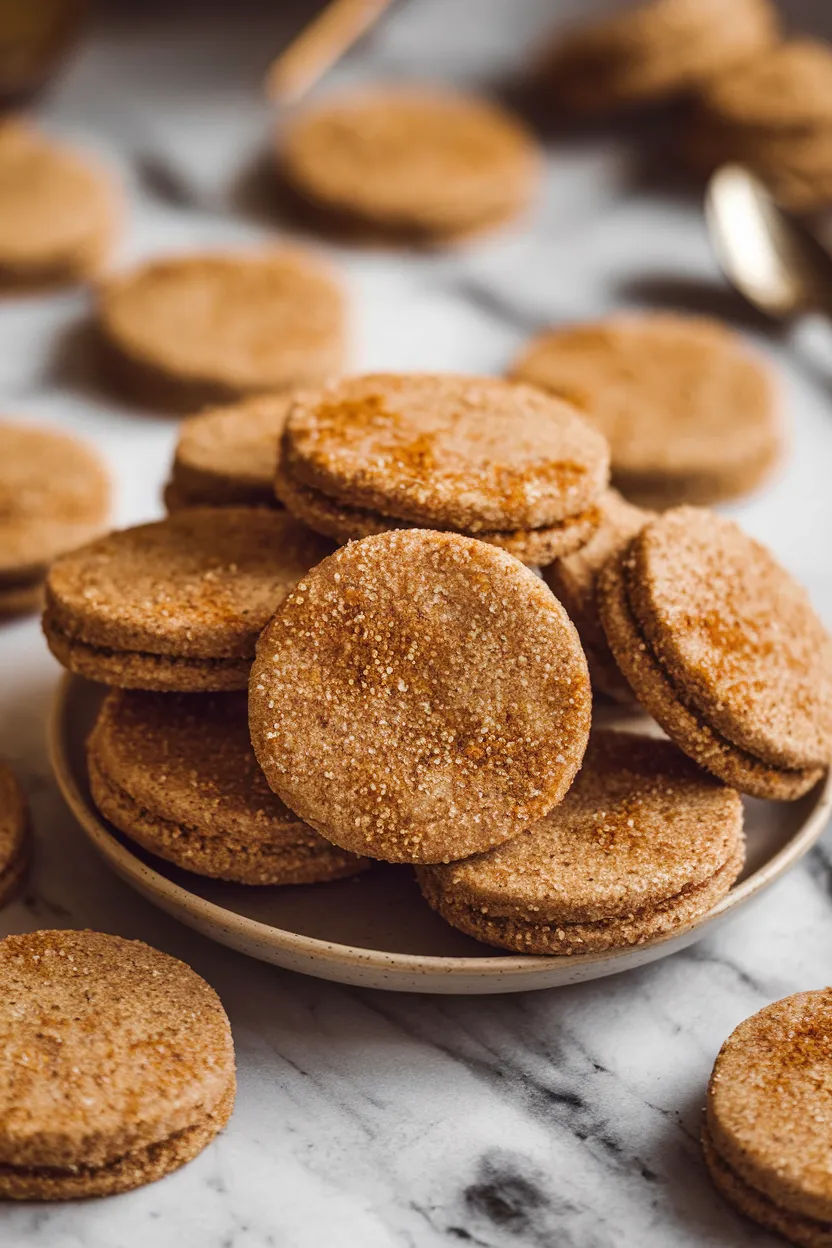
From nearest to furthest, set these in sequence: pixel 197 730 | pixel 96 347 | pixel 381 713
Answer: pixel 381 713
pixel 197 730
pixel 96 347

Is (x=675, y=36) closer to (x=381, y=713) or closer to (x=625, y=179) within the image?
(x=625, y=179)

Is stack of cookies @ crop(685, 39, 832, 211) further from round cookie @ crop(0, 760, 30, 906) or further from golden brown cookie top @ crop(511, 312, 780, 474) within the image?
round cookie @ crop(0, 760, 30, 906)

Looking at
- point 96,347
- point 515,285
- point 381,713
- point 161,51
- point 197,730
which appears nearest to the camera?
point 381,713

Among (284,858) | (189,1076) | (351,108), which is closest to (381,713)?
(284,858)

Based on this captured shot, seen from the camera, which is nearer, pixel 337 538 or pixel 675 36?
pixel 337 538

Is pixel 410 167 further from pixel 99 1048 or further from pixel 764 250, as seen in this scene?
pixel 99 1048
